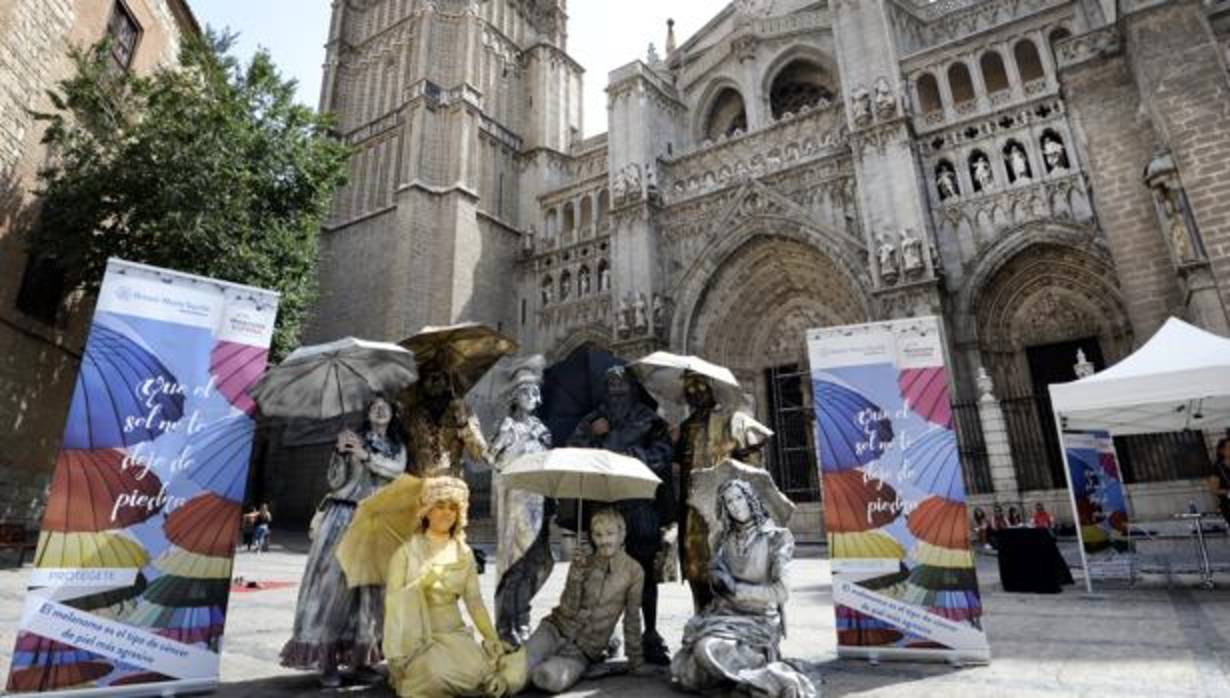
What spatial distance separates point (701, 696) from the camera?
3557 millimetres

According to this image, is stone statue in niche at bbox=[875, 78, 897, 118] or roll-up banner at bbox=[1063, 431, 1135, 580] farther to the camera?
stone statue in niche at bbox=[875, 78, 897, 118]

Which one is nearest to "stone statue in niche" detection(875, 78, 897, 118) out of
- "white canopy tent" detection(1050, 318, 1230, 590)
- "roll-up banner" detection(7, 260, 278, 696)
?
"white canopy tent" detection(1050, 318, 1230, 590)

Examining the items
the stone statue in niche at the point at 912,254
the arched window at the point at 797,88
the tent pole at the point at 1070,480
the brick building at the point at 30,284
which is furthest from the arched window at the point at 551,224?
the tent pole at the point at 1070,480

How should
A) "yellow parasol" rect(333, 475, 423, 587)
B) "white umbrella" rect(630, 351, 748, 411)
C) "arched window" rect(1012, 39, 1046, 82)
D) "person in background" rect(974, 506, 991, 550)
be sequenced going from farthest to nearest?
"arched window" rect(1012, 39, 1046, 82) → "person in background" rect(974, 506, 991, 550) → "white umbrella" rect(630, 351, 748, 411) → "yellow parasol" rect(333, 475, 423, 587)

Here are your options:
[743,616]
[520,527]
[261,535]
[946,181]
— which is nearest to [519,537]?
[520,527]

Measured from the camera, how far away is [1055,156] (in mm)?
15297

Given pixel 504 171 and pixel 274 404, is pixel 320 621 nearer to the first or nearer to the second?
pixel 274 404

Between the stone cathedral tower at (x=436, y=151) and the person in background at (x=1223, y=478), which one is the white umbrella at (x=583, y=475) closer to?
the person in background at (x=1223, y=478)

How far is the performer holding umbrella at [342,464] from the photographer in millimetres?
4008

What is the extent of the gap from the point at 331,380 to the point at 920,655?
182 inches

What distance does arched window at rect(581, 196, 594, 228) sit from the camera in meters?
24.1

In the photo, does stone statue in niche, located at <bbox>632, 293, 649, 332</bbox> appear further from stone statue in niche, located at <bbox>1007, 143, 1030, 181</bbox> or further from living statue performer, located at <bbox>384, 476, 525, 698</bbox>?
living statue performer, located at <bbox>384, 476, 525, 698</bbox>

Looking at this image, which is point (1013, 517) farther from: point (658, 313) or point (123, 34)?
point (123, 34)

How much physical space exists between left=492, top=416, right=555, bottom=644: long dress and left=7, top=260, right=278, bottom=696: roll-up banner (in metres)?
1.89
